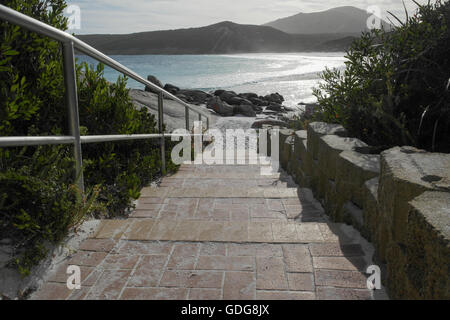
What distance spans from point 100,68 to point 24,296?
80.9 inches

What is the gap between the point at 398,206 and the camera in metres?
1.60

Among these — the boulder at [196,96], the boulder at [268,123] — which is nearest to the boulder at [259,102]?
the boulder at [196,96]

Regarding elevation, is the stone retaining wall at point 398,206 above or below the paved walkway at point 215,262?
above

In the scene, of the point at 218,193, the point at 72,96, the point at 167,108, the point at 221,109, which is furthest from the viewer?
the point at 221,109

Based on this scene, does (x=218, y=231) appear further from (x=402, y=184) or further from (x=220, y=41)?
(x=220, y=41)

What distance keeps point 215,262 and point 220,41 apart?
99676 millimetres

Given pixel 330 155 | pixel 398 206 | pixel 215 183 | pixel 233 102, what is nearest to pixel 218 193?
pixel 215 183

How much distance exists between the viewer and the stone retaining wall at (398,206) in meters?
1.26

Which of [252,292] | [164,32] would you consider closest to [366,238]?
[252,292]

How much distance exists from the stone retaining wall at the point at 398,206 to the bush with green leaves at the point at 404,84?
19.1 inches

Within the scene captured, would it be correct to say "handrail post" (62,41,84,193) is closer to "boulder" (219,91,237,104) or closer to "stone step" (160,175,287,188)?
"stone step" (160,175,287,188)

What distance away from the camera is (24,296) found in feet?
5.44

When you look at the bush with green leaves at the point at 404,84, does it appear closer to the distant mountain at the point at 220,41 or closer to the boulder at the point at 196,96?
the boulder at the point at 196,96

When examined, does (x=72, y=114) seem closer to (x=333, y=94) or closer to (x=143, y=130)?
(x=143, y=130)
